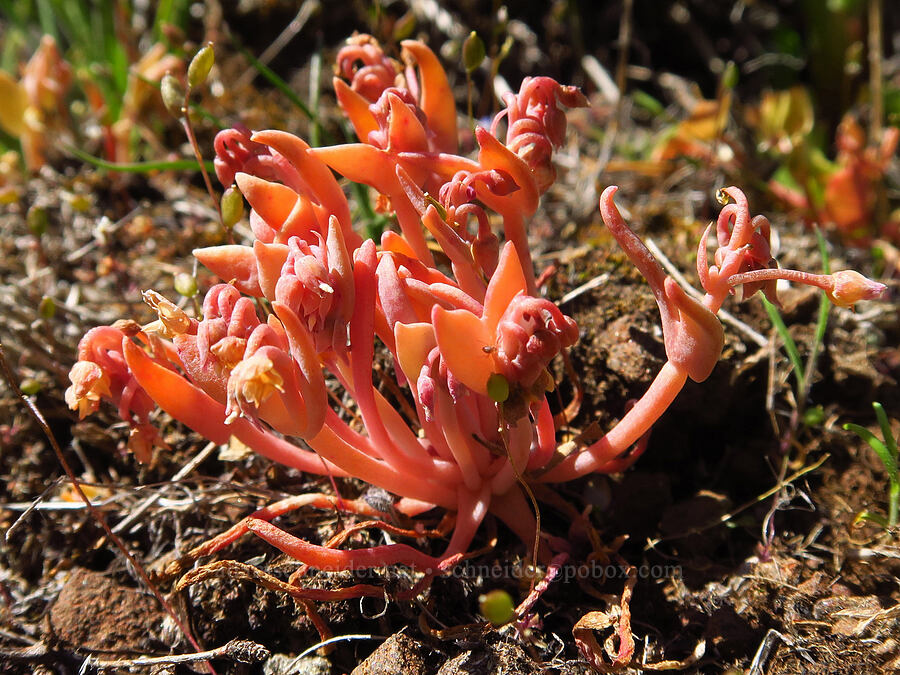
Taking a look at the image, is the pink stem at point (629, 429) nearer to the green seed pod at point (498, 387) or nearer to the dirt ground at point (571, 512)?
the dirt ground at point (571, 512)

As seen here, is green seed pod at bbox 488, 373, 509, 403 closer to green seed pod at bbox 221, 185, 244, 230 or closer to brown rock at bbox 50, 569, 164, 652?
green seed pod at bbox 221, 185, 244, 230

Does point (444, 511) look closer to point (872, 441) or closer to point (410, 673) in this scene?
point (410, 673)

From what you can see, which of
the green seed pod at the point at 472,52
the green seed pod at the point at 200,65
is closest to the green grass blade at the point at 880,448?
the green seed pod at the point at 472,52

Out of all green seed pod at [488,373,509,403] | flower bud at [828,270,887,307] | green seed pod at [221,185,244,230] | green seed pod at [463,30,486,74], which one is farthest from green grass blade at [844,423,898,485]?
green seed pod at [221,185,244,230]

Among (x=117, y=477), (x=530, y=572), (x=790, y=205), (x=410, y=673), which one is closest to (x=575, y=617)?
(x=530, y=572)

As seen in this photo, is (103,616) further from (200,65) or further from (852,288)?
(852,288)

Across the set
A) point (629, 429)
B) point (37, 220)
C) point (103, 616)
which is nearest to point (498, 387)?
point (629, 429)

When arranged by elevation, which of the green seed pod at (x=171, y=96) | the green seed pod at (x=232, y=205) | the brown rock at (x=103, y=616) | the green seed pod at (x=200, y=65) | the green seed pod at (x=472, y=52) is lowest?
the brown rock at (x=103, y=616)
